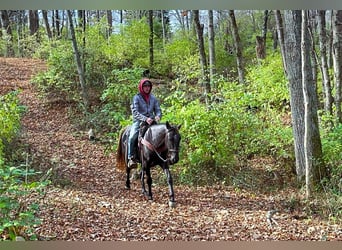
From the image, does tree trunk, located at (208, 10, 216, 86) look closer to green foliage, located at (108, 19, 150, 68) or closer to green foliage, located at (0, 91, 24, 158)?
green foliage, located at (108, 19, 150, 68)

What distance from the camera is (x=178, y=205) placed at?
14.1 feet

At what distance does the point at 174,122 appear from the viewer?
4.66m

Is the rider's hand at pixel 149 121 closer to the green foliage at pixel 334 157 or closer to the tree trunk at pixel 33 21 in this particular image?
the tree trunk at pixel 33 21

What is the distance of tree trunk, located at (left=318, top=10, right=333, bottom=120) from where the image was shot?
5523mm

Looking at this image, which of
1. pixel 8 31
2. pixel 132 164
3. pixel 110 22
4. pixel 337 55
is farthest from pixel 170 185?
pixel 337 55

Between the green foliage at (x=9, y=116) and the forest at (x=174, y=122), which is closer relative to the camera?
the forest at (x=174, y=122)

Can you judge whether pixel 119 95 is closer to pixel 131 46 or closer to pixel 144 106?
pixel 144 106

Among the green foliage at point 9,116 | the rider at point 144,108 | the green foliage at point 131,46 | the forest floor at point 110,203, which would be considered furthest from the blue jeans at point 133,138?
the green foliage at point 9,116

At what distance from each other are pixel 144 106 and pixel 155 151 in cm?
40

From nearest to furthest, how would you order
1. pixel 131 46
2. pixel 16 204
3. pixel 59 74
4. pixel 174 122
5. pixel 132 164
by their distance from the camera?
pixel 16 204, pixel 132 164, pixel 174 122, pixel 59 74, pixel 131 46

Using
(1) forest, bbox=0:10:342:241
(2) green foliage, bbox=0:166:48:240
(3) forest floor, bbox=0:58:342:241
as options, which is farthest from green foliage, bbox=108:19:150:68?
(2) green foliage, bbox=0:166:48:240

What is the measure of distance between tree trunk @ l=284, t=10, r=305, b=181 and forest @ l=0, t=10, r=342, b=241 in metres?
0.01

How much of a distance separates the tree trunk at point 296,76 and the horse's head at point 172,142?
127 centimetres

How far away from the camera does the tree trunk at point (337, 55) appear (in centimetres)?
565
